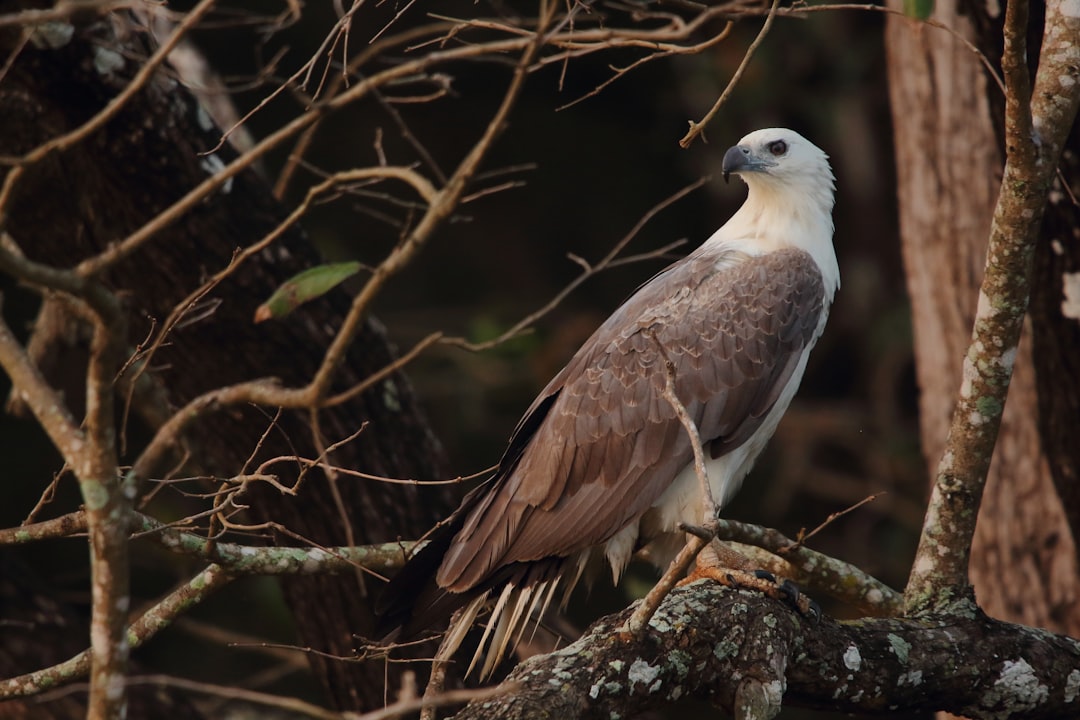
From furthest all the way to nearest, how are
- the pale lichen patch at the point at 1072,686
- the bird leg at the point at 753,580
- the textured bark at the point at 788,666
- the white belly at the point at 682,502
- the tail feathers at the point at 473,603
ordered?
the white belly at the point at 682,502, the tail feathers at the point at 473,603, the pale lichen patch at the point at 1072,686, the bird leg at the point at 753,580, the textured bark at the point at 788,666

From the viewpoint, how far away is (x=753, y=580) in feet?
9.82

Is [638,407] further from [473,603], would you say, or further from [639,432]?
[473,603]

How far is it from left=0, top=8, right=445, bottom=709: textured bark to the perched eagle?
456 mm

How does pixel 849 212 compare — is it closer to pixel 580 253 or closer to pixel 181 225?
pixel 580 253

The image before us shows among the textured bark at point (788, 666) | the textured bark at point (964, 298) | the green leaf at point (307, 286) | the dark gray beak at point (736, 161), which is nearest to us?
the textured bark at point (788, 666)

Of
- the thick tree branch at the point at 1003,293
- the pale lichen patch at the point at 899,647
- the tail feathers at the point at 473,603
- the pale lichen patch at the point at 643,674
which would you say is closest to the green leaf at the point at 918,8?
the thick tree branch at the point at 1003,293

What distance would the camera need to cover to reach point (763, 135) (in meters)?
4.21

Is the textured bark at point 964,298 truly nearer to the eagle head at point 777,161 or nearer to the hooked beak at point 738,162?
the eagle head at point 777,161

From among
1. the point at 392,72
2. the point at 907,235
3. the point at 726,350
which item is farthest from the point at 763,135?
the point at 392,72

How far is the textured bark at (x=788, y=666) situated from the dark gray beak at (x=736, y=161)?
1501mm

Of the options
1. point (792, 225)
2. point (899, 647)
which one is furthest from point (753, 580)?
point (792, 225)

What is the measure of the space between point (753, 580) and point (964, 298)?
2353 mm

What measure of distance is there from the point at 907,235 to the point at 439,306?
395cm

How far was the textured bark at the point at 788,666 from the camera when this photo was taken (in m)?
2.57
